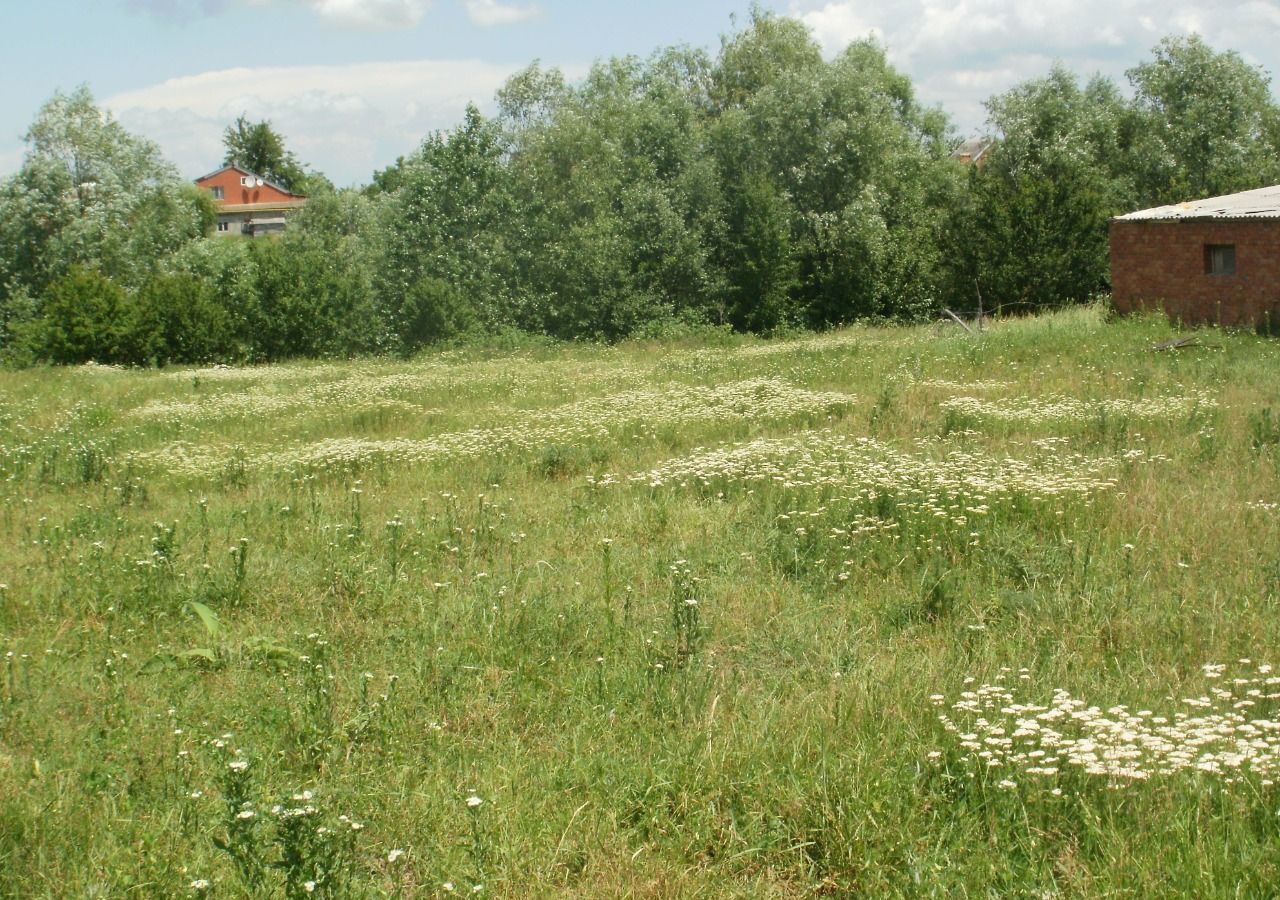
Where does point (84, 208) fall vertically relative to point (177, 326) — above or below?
above

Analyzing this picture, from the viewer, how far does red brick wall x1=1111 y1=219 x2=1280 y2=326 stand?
19.4 meters

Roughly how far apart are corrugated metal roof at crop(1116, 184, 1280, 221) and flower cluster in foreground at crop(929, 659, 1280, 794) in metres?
17.6

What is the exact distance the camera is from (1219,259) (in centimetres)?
2078

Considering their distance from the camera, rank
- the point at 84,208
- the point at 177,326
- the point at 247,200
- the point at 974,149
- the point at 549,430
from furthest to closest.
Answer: the point at 247,200 < the point at 974,149 < the point at 84,208 < the point at 177,326 < the point at 549,430

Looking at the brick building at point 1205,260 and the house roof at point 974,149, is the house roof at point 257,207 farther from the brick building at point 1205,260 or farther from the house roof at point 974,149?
the brick building at point 1205,260

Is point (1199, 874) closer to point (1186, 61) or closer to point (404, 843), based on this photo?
point (404, 843)

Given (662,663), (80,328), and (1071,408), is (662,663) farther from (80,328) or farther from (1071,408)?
(80,328)

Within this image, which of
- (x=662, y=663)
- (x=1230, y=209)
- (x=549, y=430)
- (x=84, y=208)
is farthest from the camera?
(x=84, y=208)

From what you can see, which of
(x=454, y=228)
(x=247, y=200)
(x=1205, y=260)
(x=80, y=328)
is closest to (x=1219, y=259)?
(x=1205, y=260)

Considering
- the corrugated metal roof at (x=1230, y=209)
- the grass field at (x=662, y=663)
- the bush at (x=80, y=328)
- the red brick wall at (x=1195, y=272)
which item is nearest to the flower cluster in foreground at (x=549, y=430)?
the grass field at (x=662, y=663)

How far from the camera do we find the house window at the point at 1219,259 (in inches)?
808

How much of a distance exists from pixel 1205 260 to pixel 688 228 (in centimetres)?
1619

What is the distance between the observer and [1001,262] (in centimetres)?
3142

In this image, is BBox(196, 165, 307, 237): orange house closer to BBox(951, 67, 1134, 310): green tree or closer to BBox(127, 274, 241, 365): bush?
BBox(127, 274, 241, 365): bush
